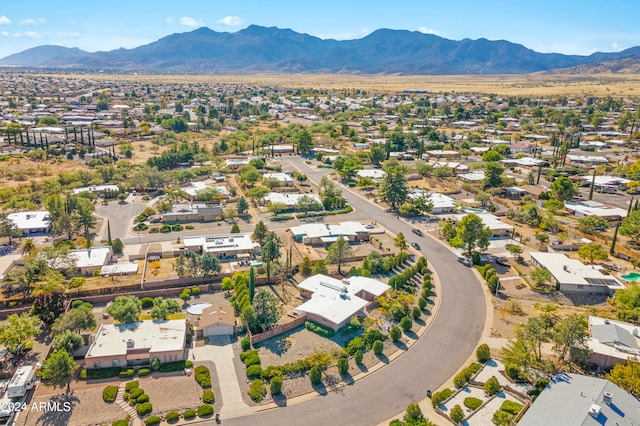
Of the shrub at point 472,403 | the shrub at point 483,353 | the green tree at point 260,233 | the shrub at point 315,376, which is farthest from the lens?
the green tree at point 260,233

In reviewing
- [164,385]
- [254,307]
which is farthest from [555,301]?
[164,385]

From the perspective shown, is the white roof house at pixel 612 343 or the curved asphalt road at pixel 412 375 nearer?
the curved asphalt road at pixel 412 375

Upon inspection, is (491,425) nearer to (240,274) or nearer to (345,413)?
(345,413)

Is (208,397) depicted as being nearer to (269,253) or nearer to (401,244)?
(269,253)

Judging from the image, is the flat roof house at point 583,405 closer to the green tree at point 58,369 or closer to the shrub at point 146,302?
the green tree at point 58,369

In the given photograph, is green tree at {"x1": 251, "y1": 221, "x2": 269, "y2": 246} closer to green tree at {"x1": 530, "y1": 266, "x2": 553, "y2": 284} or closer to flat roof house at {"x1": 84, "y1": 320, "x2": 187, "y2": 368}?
flat roof house at {"x1": 84, "y1": 320, "x2": 187, "y2": 368}

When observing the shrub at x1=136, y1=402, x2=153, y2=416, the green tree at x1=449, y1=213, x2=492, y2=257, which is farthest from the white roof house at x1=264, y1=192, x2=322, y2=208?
the shrub at x1=136, y1=402, x2=153, y2=416

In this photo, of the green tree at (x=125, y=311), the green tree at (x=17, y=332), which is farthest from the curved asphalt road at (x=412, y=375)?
the green tree at (x=17, y=332)
